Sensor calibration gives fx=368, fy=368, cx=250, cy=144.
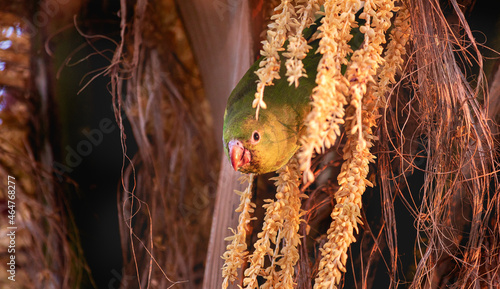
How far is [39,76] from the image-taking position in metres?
1.11

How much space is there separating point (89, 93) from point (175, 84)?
0.84 feet

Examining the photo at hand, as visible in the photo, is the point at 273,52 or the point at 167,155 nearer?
the point at 273,52

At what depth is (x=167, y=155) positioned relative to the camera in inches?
44.3

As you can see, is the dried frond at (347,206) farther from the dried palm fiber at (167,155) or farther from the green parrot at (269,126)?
the dried palm fiber at (167,155)

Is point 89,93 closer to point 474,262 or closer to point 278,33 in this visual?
point 278,33

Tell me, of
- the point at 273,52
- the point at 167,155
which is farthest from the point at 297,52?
the point at 167,155

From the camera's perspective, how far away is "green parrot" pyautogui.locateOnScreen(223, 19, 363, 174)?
1.76 feet

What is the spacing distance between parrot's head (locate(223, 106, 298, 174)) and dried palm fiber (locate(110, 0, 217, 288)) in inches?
22.1

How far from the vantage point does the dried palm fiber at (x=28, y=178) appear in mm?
1073

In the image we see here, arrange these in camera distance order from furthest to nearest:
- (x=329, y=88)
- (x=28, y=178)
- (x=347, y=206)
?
(x=28, y=178) → (x=347, y=206) → (x=329, y=88)

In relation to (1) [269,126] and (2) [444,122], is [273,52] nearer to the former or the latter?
(1) [269,126]

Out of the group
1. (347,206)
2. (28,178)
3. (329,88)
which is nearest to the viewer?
(329,88)

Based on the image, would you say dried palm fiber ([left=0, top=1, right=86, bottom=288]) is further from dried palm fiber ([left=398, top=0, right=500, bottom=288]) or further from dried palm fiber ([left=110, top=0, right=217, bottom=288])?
dried palm fiber ([left=398, top=0, right=500, bottom=288])

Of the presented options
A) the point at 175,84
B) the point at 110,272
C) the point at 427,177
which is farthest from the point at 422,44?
the point at 110,272
